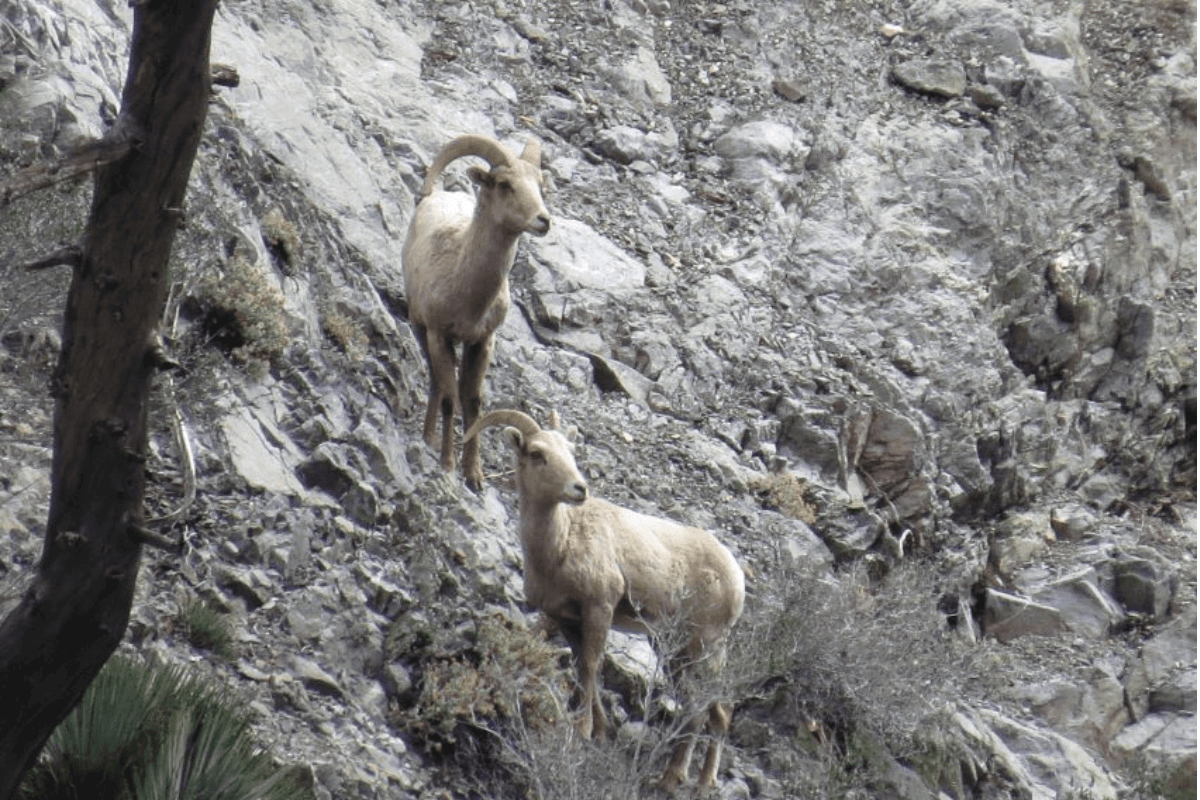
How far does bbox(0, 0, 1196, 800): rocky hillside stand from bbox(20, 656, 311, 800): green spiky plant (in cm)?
108

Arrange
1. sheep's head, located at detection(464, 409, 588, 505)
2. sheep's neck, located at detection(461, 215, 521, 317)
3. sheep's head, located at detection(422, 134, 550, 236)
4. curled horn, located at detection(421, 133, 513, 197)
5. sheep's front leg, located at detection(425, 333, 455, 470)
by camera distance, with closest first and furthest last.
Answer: sheep's head, located at detection(464, 409, 588, 505), sheep's head, located at detection(422, 134, 550, 236), curled horn, located at detection(421, 133, 513, 197), sheep's neck, located at detection(461, 215, 521, 317), sheep's front leg, located at detection(425, 333, 455, 470)

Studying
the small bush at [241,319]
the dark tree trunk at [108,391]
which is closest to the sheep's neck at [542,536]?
the small bush at [241,319]

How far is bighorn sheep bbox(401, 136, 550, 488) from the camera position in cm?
1016

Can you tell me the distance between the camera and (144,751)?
6.21 metres

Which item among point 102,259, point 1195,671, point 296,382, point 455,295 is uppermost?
point 102,259

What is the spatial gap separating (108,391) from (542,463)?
163 inches

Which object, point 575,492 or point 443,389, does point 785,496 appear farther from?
point 575,492

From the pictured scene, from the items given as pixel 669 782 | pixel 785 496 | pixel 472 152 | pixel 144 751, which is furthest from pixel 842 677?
pixel 144 751

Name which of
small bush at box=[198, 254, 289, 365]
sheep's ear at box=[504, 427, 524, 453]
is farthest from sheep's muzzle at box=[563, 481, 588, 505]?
small bush at box=[198, 254, 289, 365]

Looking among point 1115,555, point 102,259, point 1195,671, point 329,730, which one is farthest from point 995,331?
point 102,259

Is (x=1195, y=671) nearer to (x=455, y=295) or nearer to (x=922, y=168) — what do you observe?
(x=922, y=168)

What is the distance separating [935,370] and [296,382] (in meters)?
7.40

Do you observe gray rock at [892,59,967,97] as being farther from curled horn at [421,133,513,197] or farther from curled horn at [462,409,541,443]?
curled horn at [462,409,541,443]

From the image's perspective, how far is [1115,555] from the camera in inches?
626
